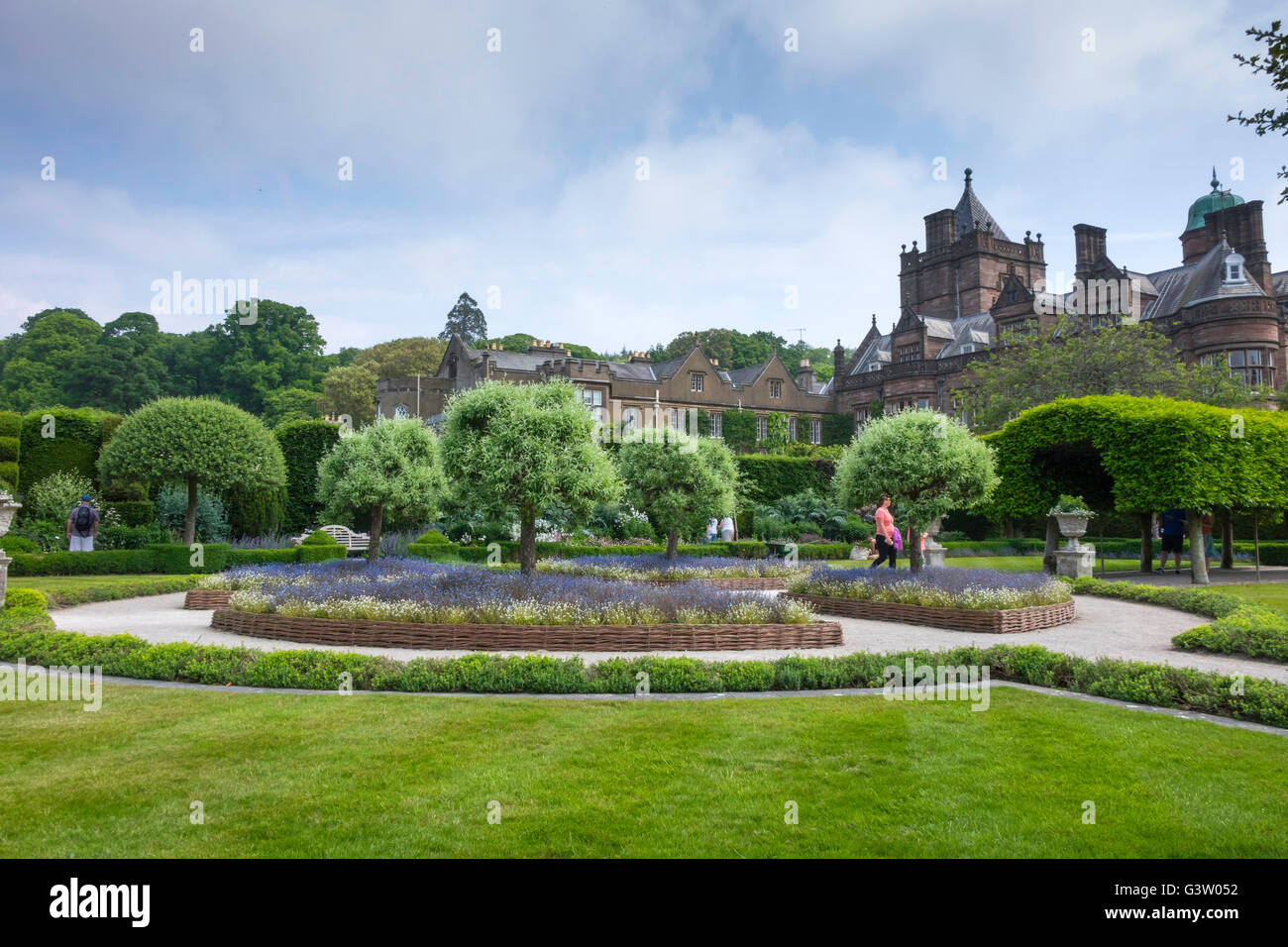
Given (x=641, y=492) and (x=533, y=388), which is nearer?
(x=533, y=388)

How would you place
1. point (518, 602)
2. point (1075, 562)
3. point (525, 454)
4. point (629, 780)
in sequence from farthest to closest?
point (1075, 562), point (525, 454), point (518, 602), point (629, 780)

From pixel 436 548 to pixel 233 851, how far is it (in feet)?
62.9

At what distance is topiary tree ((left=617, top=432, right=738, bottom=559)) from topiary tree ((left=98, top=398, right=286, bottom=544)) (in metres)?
13.0

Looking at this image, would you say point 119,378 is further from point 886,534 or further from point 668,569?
point 886,534

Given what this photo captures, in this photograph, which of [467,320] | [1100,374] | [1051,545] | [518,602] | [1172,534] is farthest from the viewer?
[467,320]

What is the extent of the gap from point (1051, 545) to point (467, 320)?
83.3 metres

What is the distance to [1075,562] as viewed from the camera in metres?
20.9

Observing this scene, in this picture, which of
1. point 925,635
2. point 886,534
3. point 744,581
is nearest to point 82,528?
point 744,581

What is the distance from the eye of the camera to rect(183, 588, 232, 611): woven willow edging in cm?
1577

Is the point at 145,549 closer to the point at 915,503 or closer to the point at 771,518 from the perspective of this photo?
the point at 915,503

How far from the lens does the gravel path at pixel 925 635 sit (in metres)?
10.2
